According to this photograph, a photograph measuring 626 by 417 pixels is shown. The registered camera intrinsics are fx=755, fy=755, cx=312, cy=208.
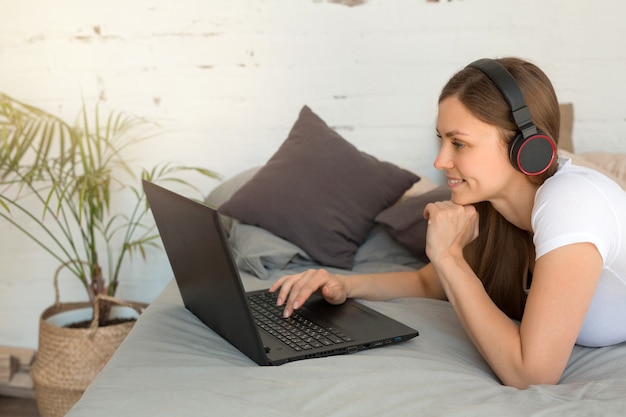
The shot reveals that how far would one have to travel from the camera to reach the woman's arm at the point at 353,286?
1650 mm

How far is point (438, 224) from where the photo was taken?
1588mm

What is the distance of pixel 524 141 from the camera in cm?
141

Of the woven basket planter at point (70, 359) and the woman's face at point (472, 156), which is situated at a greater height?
the woman's face at point (472, 156)

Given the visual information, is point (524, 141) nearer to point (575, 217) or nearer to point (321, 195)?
point (575, 217)

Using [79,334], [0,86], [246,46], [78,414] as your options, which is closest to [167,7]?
[246,46]

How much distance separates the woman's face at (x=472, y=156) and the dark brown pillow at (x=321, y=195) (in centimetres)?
80

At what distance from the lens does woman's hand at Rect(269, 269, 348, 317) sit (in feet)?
5.35

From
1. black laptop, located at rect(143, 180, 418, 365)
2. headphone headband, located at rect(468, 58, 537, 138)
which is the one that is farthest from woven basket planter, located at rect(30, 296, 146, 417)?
headphone headband, located at rect(468, 58, 537, 138)

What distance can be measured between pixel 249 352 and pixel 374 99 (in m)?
1.66

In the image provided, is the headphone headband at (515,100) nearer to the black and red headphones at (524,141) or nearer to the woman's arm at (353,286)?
the black and red headphones at (524,141)

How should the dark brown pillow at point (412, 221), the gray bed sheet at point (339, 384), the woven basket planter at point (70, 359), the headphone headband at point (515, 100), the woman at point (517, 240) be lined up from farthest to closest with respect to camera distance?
the woven basket planter at point (70, 359), the dark brown pillow at point (412, 221), the headphone headband at point (515, 100), the woman at point (517, 240), the gray bed sheet at point (339, 384)

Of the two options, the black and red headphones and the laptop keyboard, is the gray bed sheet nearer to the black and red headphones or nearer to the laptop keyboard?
the laptop keyboard

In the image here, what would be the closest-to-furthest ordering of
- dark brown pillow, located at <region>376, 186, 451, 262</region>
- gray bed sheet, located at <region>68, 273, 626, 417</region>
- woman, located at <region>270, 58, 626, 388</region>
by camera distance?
gray bed sheet, located at <region>68, 273, 626, 417</region>, woman, located at <region>270, 58, 626, 388</region>, dark brown pillow, located at <region>376, 186, 451, 262</region>

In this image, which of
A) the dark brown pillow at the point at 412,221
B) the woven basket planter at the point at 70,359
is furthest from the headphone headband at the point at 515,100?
the woven basket planter at the point at 70,359
